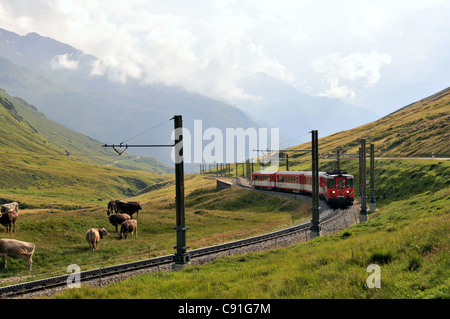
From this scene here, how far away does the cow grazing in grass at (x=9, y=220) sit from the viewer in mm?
31094

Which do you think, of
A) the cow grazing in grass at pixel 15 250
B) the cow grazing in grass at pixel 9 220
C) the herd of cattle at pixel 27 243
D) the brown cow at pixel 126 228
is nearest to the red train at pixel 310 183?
the herd of cattle at pixel 27 243

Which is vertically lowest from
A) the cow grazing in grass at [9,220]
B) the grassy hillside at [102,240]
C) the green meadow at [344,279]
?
the grassy hillside at [102,240]

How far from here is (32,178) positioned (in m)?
189

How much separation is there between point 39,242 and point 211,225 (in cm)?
2368

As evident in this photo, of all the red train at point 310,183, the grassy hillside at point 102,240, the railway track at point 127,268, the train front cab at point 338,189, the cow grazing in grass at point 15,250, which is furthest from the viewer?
the red train at point 310,183

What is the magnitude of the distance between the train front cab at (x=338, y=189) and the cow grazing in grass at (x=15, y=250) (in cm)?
3761

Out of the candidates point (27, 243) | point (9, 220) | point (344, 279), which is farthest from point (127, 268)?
point (344, 279)

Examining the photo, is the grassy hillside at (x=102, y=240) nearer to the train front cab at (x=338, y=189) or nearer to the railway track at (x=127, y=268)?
the railway track at (x=127, y=268)

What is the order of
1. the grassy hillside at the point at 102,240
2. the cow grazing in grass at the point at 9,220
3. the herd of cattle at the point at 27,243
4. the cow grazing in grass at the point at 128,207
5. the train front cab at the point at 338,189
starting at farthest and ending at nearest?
1. the train front cab at the point at 338,189
2. the cow grazing in grass at the point at 128,207
3. the cow grazing in grass at the point at 9,220
4. the grassy hillside at the point at 102,240
5. the herd of cattle at the point at 27,243

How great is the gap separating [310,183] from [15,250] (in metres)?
44.5

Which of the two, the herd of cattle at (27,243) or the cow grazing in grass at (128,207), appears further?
the cow grazing in grass at (128,207)

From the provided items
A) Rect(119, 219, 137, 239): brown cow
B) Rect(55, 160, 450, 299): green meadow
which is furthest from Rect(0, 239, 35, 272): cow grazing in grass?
Rect(55, 160, 450, 299): green meadow

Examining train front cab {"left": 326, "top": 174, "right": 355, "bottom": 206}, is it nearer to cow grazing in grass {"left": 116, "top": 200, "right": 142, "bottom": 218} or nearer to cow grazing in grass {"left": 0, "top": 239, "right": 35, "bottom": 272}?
cow grazing in grass {"left": 116, "top": 200, "right": 142, "bottom": 218}
